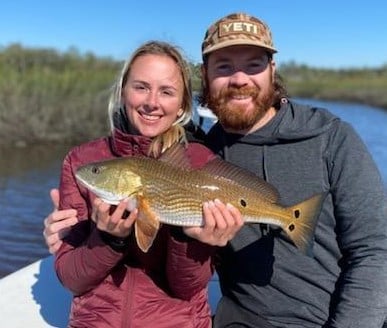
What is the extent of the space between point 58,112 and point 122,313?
1792 cm

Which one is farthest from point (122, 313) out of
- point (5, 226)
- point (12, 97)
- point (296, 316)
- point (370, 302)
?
point (12, 97)

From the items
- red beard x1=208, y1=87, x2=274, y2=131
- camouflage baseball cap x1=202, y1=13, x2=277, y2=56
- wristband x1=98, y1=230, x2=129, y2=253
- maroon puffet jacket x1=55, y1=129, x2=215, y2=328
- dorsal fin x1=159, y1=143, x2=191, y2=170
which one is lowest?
maroon puffet jacket x1=55, y1=129, x2=215, y2=328

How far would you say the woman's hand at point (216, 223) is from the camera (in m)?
2.86

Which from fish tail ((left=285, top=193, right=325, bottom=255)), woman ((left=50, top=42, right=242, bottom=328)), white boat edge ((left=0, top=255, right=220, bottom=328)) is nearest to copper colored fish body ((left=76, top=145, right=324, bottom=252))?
fish tail ((left=285, top=193, right=325, bottom=255))

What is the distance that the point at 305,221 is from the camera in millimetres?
3098

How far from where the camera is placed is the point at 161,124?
3.29m

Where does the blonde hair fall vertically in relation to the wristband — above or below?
above

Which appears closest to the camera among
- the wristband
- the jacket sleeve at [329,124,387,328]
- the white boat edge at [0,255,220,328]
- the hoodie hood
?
the wristband

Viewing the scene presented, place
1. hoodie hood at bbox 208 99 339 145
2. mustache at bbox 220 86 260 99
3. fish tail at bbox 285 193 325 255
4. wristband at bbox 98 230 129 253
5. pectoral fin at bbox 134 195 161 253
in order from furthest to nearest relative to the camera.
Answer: mustache at bbox 220 86 260 99 → hoodie hood at bbox 208 99 339 145 → fish tail at bbox 285 193 325 255 → wristband at bbox 98 230 129 253 → pectoral fin at bbox 134 195 161 253

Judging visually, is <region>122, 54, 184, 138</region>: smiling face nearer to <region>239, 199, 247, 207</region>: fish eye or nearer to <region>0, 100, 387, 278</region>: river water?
<region>239, 199, 247, 207</region>: fish eye

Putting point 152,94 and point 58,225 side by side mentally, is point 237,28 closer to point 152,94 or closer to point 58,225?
point 152,94

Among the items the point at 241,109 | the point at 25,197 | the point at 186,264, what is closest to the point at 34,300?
the point at 186,264

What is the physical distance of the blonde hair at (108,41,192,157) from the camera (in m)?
3.27

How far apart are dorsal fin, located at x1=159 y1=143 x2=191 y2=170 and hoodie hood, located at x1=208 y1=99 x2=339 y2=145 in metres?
0.68
